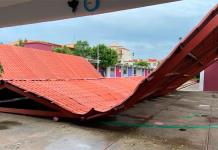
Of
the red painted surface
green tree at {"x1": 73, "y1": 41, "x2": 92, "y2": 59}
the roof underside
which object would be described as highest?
green tree at {"x1": 73, "y1": 41, "x2": 92, "y2": 59}

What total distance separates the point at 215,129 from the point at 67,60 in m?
8.48

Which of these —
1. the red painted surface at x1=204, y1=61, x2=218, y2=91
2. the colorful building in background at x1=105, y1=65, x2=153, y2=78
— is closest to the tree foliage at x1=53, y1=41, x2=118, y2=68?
the colorful building in background at x1=105, y1=65, x2=153, y2=78

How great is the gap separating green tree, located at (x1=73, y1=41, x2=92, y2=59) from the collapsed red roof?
18.8 meters

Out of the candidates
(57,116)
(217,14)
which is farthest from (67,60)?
(217,14)

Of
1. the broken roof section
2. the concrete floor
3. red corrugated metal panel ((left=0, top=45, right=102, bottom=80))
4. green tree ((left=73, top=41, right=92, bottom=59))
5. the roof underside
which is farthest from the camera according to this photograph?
green tree ((left=73, top=41, right=92, bottom=59))

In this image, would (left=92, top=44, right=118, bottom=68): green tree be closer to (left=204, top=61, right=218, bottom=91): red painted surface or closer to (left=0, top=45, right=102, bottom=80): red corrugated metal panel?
(left=204, top=61, right=218, bottom=91): red painted surface

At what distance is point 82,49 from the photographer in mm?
30266

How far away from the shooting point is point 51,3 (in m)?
4.38

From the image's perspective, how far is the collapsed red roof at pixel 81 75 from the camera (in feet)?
11.2

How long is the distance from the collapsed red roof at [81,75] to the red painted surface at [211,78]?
673 centimetres

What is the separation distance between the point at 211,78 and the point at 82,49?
19.3 meters

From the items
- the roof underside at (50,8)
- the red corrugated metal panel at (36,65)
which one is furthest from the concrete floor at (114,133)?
the red corrugated metal panel at (36,65)

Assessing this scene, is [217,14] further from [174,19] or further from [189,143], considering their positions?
[174,19]

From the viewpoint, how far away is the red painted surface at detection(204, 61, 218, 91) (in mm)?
13078
